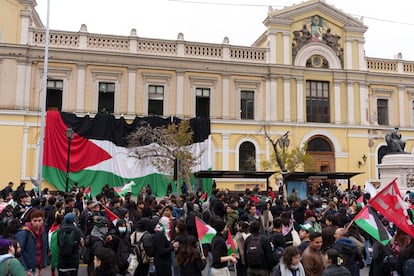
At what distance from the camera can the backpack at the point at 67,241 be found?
26.5ft

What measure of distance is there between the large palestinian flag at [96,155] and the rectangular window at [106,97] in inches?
69.5

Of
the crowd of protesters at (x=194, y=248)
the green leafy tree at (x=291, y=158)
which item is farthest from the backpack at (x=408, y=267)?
the green leafy tree at (x=291, y=158)

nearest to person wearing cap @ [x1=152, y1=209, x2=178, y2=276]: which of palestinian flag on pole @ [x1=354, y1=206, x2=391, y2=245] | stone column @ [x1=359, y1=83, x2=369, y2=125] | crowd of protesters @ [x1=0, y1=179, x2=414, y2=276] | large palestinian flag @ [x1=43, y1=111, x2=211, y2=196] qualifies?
crowd of protesters @ [x1=0, y1=179, x2=414, y2=276]

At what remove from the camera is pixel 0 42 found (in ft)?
96.8

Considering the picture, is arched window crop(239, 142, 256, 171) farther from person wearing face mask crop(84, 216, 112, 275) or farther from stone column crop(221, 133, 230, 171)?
person wearing face mask crop(84, 216, 112, 275)

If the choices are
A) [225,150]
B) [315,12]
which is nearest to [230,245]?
[225,150]

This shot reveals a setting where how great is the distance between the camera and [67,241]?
808 centimetres

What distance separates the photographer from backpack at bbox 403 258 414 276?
5.90m

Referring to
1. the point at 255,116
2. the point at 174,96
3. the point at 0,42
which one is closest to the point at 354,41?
the point at 255,116

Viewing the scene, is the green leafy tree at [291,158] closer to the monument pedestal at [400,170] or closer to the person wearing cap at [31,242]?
the monument pedestal at [400,170]

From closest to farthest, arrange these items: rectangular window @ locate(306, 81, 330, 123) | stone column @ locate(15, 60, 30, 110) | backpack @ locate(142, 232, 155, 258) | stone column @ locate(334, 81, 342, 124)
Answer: backpack @ locate(142, 232, 155, 258) < stone column @ locate(15, 60, 30, 110) < rectangular window @ locate(306, 81, 330, 123) < stone column @ locate(334, 81, 342, 124)

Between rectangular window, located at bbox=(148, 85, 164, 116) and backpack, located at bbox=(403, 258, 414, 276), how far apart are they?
2720 centimetres

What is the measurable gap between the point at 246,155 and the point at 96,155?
11.4 metres

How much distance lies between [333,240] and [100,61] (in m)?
27.3
